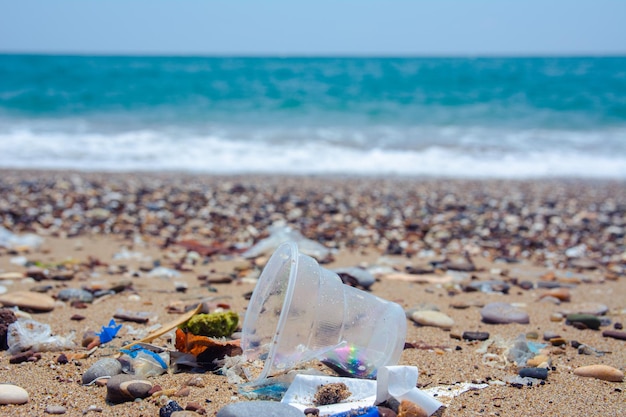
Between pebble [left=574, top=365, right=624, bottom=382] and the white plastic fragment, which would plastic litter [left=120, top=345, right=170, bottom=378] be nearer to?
the white plastic fragment

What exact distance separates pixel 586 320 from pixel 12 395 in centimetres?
305

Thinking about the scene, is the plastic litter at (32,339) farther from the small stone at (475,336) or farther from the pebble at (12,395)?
the small stone at (475,336)

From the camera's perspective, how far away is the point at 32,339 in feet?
9.22

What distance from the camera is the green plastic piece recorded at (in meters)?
2.74

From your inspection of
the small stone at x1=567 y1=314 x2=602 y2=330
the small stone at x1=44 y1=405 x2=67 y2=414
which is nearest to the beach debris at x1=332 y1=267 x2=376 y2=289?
the small stone at x1=567 y1=314 x2=602 y2=330

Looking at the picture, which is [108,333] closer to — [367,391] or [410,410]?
[367,391]

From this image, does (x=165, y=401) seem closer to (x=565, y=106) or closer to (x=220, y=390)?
(x=220, y=390)

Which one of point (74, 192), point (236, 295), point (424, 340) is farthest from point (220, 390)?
point (74, 192)

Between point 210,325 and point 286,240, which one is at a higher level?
point 286,240

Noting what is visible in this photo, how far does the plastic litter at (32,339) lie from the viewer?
278 cm

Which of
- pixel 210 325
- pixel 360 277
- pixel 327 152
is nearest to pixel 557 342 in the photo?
pixel 360 277

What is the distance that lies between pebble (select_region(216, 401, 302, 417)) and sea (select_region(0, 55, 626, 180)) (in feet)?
30.3

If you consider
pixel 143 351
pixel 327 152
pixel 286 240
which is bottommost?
pixel 143 351

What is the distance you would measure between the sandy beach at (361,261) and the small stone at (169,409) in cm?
7
